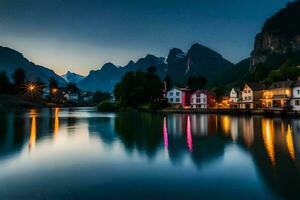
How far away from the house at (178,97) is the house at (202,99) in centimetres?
341

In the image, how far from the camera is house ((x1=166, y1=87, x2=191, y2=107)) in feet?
348

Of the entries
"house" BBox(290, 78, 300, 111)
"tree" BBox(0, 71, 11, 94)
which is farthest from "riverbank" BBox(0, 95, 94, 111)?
"house" BBox(290, 78, 300, 111)

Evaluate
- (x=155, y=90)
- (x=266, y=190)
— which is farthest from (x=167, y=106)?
(x=266, y=190)

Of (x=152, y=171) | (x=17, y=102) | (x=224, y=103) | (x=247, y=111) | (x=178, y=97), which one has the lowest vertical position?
(x=152, y=171)

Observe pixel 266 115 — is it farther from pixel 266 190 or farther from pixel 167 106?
pixel 266 190

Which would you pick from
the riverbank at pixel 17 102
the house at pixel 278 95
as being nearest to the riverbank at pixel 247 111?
the house at pixel 278 95

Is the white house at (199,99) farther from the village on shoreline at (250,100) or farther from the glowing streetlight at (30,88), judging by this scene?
the glowing streetlight at (30,88)

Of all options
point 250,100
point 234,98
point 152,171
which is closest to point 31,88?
point 234,98

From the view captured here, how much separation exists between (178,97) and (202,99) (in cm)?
988

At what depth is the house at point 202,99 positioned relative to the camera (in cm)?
10212

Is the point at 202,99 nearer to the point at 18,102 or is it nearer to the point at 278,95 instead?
the point at 278,95

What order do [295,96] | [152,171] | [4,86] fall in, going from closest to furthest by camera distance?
1. [152,171]
2. [295,96]
3. [4,86]

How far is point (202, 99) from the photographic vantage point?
102 meters

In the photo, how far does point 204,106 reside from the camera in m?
102
